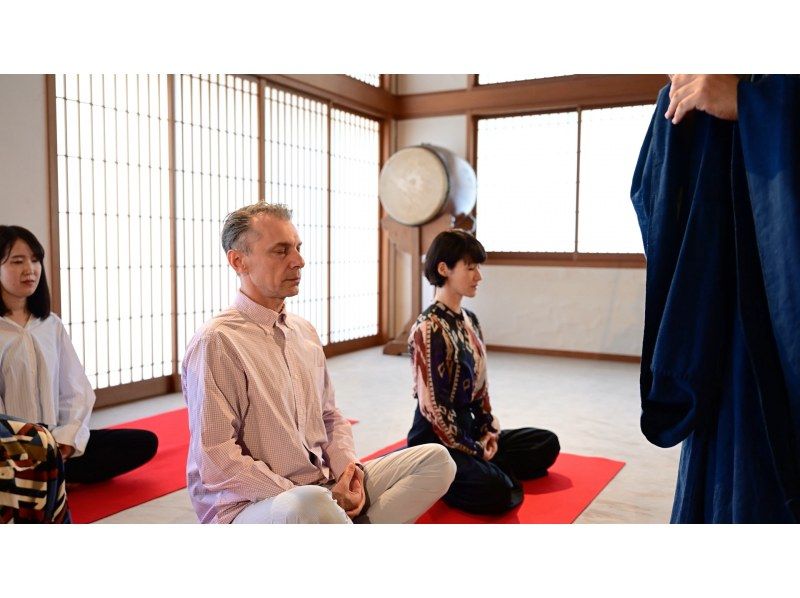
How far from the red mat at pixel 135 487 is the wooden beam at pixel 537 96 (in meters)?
4.31

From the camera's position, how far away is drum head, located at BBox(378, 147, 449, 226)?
581cm

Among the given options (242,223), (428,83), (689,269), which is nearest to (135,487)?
(242,223)

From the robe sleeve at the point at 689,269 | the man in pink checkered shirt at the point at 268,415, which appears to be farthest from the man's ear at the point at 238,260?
the robe sleeve at the point at 689,269

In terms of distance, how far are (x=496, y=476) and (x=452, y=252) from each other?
829 mm

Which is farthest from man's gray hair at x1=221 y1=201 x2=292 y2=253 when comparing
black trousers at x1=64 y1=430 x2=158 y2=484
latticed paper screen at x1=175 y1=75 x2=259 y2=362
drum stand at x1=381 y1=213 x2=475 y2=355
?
drum stand at x1=381 y1=213 x2=475 y2=355

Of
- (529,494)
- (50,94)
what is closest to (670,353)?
(529,494)

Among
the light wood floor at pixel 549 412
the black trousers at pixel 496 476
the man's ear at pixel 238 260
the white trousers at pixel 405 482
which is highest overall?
the man's ear at pixel 238 260

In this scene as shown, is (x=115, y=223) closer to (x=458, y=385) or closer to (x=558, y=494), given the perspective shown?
(x=458, y=385)

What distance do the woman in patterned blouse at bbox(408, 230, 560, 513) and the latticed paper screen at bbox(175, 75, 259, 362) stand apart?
2.33 metres

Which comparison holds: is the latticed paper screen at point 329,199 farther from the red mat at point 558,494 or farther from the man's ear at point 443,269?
the man's ear at point 443,269

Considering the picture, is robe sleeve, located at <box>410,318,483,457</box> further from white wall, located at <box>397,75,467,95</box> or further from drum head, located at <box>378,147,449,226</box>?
white wall, located at <box>397,75,467,95</box>

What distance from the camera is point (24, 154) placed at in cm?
362

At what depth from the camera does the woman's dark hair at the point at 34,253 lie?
2393 mm
